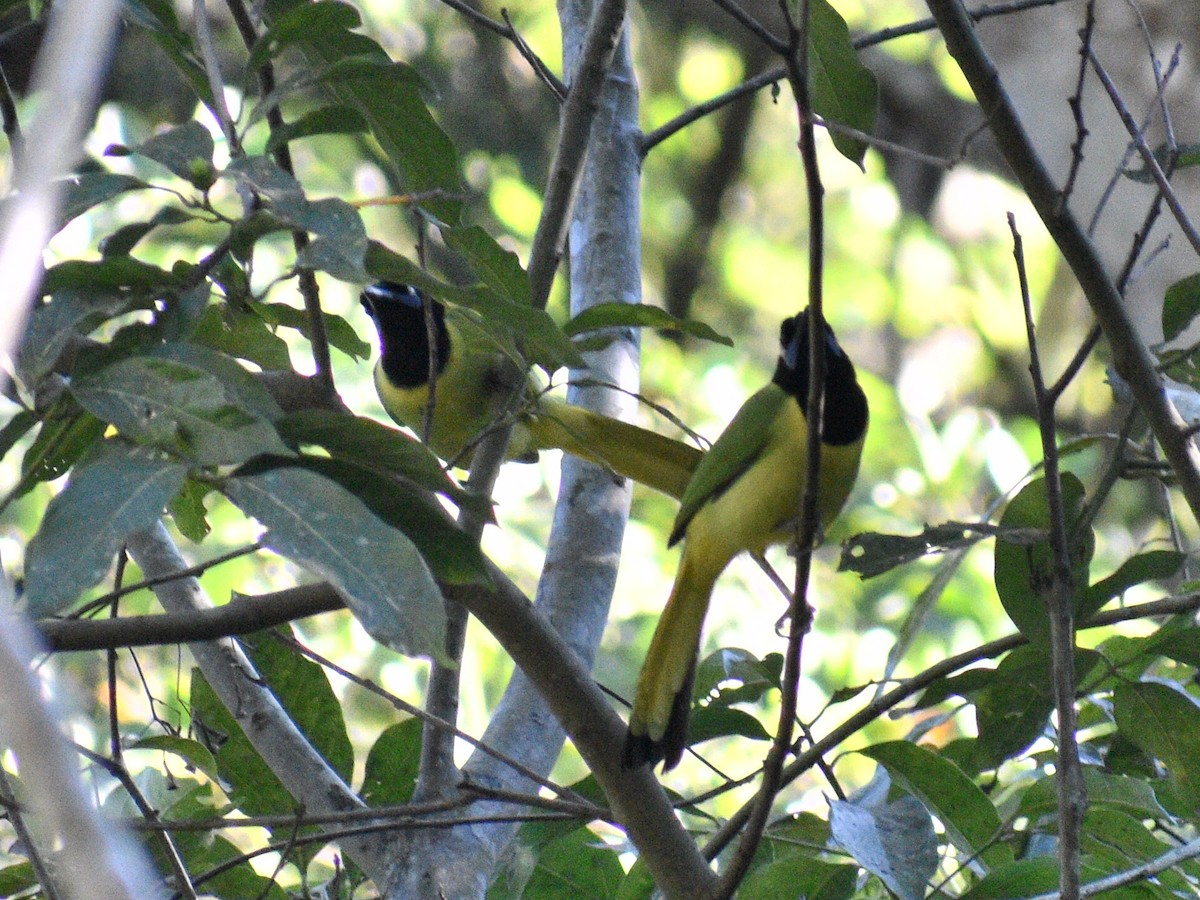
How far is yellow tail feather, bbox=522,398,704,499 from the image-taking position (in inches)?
110

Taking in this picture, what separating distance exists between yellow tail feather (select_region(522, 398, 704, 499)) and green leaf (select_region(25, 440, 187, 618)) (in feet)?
5.31

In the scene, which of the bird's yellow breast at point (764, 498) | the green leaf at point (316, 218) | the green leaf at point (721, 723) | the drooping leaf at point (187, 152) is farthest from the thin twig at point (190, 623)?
the bird's yellow breast at point (764, 498)

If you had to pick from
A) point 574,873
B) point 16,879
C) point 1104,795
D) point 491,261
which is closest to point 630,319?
point 491,261

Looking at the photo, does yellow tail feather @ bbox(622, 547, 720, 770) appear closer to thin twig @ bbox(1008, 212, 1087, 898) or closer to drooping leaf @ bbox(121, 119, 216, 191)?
thin twig @ bbox(1008, 212, 1087, 898)

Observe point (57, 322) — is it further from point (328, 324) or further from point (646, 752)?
point (646, 752)

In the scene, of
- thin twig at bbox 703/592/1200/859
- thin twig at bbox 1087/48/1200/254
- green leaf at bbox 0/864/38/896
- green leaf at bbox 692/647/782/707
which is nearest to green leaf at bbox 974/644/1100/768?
thin twig at bbox 703/592/1200/859

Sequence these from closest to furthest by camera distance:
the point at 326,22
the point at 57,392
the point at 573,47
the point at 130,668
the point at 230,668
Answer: the point at 57,392
the point at 326,22
the point at 230,668
the point at 573,47
the point at 130,668

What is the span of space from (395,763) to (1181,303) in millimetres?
1440

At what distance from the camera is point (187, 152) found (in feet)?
4.62

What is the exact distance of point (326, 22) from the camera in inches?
62.9

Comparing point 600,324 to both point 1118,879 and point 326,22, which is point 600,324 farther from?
point 1118,879

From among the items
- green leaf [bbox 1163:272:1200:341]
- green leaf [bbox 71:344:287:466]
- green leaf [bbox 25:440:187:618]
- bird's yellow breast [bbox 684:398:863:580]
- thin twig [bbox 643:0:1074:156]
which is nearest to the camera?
green leaf [bbox 25:440:187:618]

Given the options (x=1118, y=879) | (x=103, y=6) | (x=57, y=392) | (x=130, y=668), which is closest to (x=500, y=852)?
(x=1118, y=879)

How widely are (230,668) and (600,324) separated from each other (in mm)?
889
